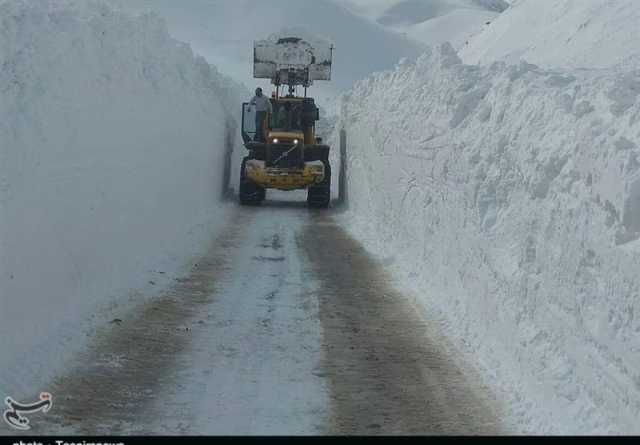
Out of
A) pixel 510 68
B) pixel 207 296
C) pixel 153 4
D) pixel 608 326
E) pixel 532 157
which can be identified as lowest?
pixel 207 296

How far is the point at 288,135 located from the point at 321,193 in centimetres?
165

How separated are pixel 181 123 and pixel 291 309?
8.60 metres

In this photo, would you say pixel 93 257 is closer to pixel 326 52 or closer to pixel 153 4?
pixel 326 52

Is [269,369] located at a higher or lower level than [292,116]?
lower

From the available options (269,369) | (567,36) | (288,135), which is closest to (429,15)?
(567,36)

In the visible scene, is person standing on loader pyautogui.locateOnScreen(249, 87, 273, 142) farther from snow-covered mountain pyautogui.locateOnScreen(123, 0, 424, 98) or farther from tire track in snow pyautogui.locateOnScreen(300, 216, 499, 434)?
snow-covered mountain pyautogui.locateOnScreen(123, 0, 424, 98)

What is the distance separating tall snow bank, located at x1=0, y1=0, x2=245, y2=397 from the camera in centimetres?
677

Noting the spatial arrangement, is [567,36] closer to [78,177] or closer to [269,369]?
[78,177]

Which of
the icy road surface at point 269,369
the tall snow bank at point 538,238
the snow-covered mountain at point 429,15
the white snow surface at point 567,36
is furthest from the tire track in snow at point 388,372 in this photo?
the snow-covered mountain at point 429,15

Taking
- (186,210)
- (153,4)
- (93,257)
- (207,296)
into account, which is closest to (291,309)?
(207,296)

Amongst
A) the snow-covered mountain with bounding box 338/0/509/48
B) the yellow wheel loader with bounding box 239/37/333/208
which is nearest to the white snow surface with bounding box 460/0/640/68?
the yellow wheel loader with bounding box 239/37/333/208

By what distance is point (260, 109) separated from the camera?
21.7 metres

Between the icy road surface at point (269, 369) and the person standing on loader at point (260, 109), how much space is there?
1162cm

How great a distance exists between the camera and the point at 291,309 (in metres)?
8.72
